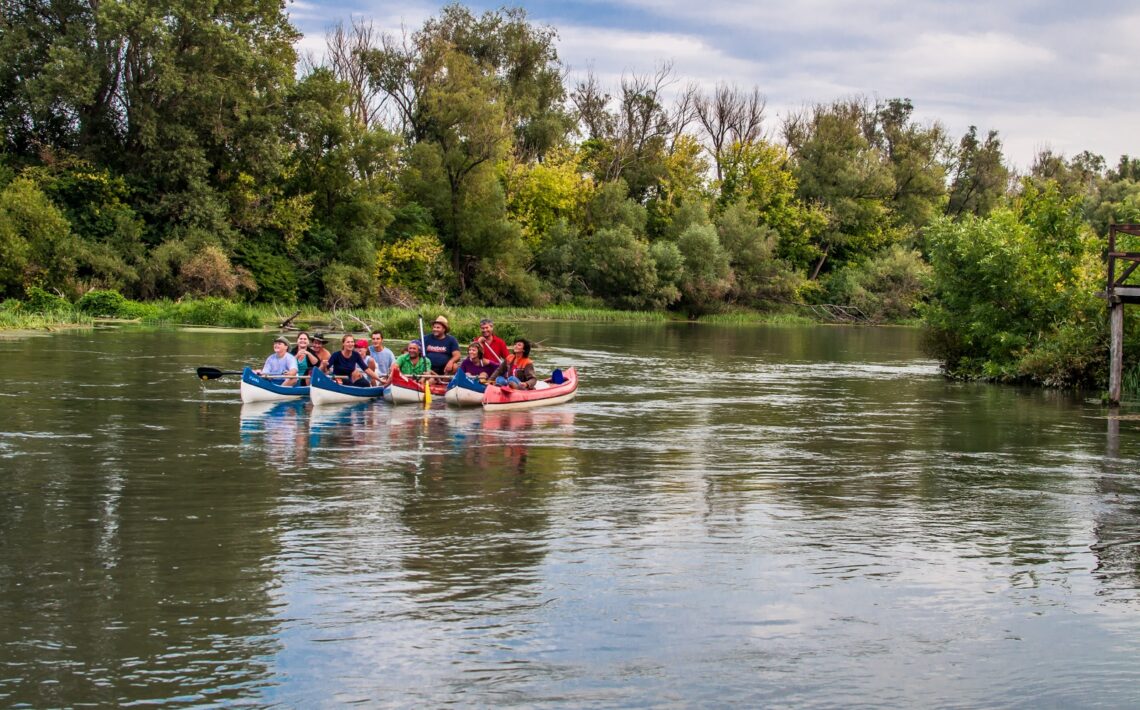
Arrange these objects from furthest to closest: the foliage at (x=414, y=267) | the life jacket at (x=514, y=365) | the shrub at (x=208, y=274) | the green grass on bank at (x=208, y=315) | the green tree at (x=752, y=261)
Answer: the green tree at (x=752, y=261) < the foliage at (x=414, y=267) < the shrub at (x=208, y=274) < the green grass on bank at (x=208, y=315) < the life jacket at (x=514, y=365)

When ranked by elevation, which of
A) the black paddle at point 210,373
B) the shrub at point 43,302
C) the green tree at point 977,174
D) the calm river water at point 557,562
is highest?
the green tree at point 977,174

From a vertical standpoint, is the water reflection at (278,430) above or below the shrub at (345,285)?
below

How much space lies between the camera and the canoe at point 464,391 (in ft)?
70.2

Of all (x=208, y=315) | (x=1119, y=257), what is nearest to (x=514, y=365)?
(x=1119, y=257)

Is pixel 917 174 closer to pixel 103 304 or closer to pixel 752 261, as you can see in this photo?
pixel 752 261

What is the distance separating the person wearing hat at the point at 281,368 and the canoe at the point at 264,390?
0.18 meters

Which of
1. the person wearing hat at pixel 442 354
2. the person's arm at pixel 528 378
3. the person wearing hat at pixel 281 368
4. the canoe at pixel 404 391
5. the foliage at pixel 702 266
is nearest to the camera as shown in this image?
the canoe at pixel 404 391

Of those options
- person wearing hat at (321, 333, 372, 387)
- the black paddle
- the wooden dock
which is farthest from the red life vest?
the wooden dock

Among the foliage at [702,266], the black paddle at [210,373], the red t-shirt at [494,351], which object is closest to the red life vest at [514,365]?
the red t-shirt at [494,351]

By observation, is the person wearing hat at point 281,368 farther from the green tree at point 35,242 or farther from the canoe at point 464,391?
the green tree at point 35,242

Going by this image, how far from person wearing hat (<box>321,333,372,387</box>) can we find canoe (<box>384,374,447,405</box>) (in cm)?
76

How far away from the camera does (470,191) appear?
67125 mm

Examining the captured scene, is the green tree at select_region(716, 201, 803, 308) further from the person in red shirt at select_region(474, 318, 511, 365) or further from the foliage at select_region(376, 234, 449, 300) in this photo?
the person in red shirt at select_region(474, 318, 511, 365)

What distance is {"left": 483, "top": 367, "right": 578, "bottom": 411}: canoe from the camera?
21.5 m
